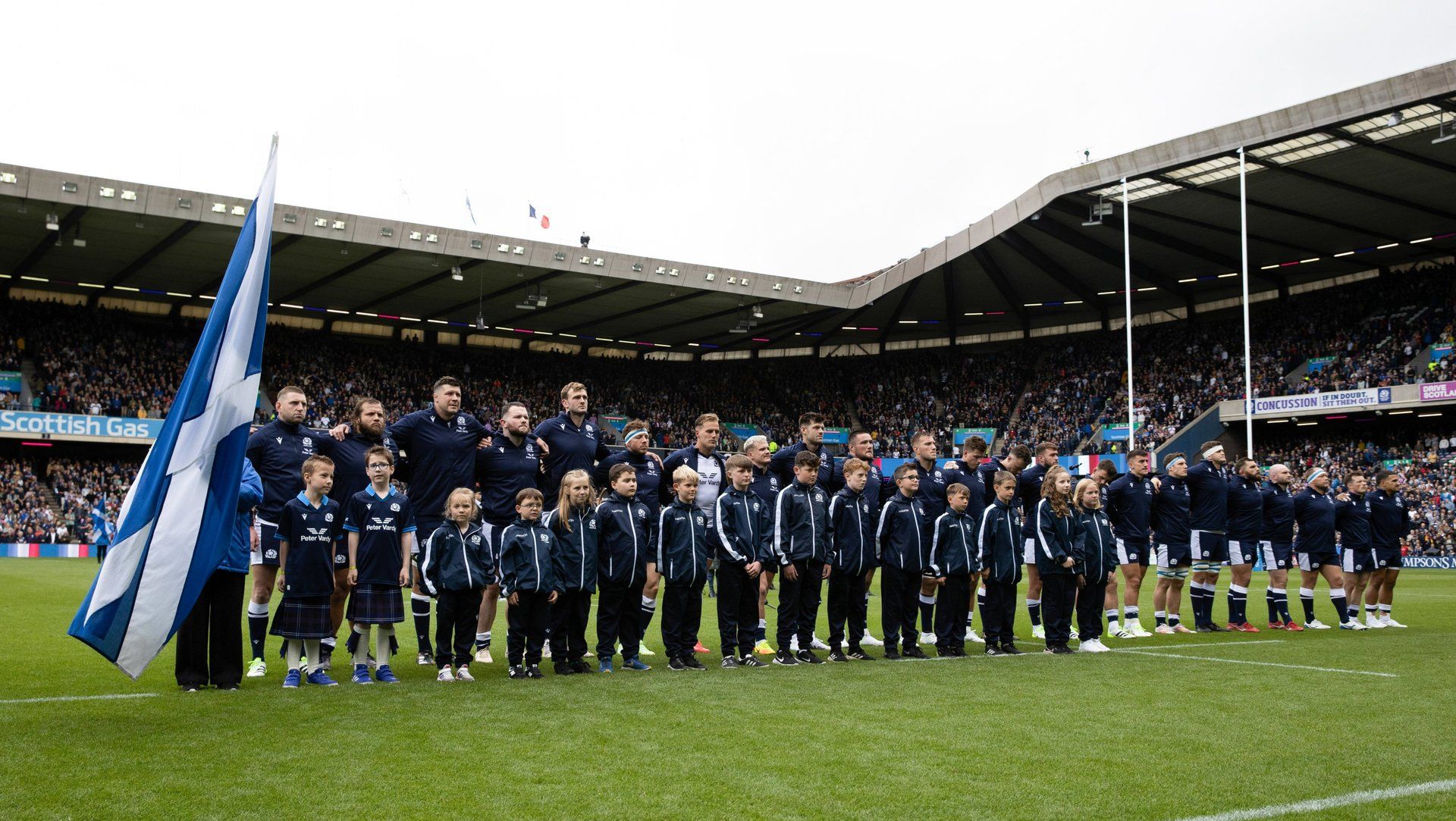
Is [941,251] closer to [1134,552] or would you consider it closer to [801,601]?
[1134,552]

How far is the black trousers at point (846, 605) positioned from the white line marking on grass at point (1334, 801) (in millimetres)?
4977

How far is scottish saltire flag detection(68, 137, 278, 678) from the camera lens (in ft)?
18.5

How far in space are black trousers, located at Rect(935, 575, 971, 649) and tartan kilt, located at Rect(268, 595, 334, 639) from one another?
195 inches

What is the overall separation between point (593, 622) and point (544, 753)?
720 cm

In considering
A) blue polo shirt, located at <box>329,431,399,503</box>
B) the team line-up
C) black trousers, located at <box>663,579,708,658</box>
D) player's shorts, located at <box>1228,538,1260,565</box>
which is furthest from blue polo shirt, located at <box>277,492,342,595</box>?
player's shorts, located at <box>1228,538,1260,565</box>

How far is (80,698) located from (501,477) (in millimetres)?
3175

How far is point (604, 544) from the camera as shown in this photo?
8227 millimetres

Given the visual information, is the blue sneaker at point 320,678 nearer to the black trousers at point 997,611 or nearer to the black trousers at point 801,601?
the black trousers at point 801,601

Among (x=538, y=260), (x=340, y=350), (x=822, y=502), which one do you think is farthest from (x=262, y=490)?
(x=340, y=350)

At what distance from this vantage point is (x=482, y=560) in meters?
7.90

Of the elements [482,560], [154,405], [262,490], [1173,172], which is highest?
[1173,172]

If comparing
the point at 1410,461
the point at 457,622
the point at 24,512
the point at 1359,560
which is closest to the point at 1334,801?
the point at 457,622

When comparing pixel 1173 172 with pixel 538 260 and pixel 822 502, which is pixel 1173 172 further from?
pixel 822 502

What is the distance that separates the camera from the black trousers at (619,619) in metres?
8.14
